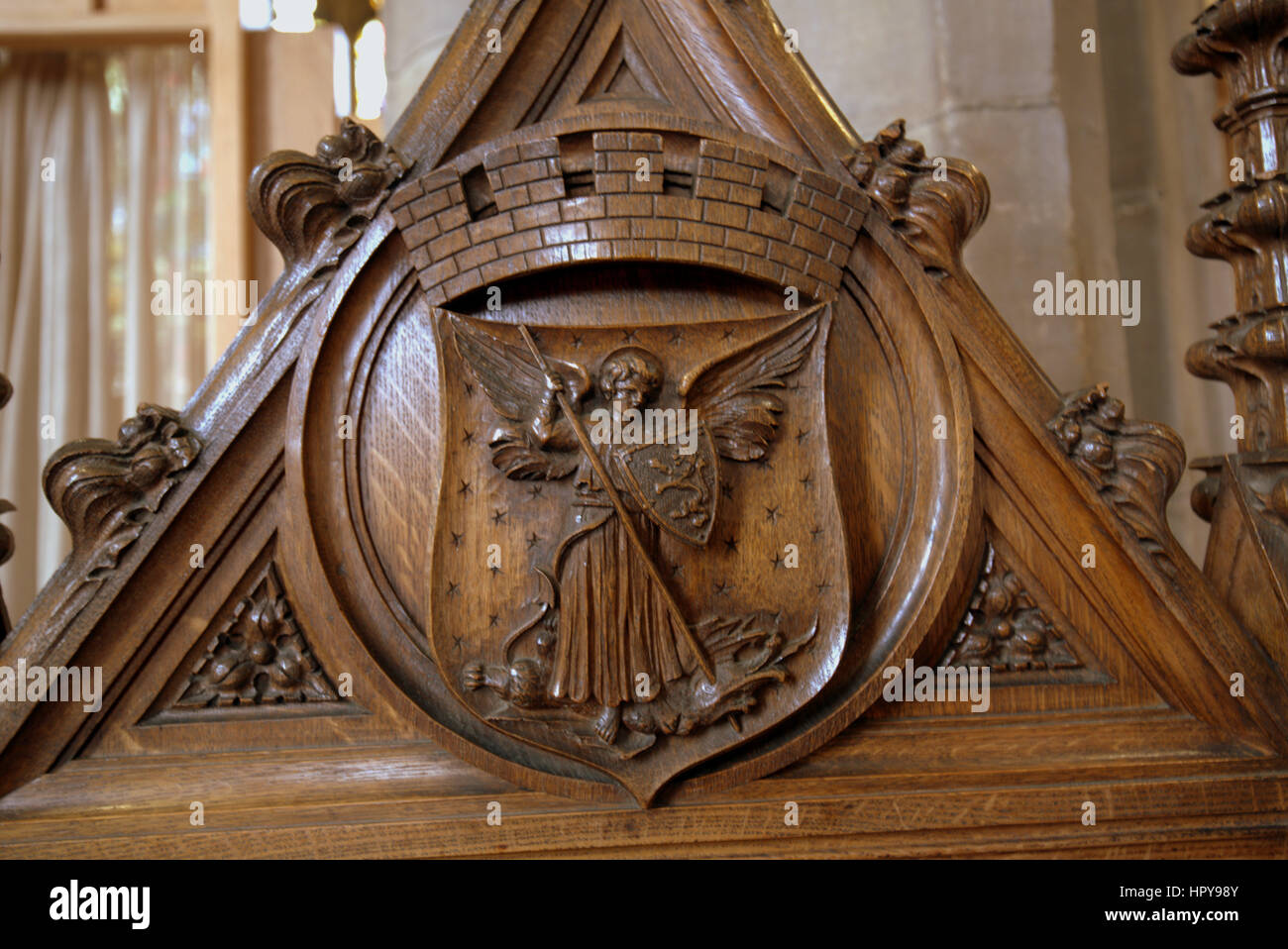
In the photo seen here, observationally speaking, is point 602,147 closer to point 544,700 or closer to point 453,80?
point 453,80

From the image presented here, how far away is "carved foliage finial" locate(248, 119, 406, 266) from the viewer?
1105 millimetres

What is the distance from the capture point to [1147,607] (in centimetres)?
117

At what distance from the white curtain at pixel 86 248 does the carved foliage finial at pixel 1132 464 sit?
7.86 ft

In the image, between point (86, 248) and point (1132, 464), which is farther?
point (86, 248)

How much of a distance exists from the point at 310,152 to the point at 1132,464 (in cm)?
229

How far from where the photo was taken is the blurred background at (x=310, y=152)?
7.02ft

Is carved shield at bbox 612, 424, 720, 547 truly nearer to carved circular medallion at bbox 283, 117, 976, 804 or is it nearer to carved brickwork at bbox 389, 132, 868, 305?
carved circular medallion at bbox 283, 117, 976, 804

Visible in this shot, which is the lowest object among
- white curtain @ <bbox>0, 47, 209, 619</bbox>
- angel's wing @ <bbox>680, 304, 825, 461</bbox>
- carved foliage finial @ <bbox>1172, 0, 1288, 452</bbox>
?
angel's wing @ <bbox>680, 304, 825, 461</bbox>

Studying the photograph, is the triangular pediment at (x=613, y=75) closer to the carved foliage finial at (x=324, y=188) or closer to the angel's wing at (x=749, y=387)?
the carved foliage finial at (x=324, y=188)

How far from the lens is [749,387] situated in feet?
3.74

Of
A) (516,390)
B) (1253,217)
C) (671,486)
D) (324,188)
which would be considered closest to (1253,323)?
(1253,217)

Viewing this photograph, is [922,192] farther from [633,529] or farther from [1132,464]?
[633,529]

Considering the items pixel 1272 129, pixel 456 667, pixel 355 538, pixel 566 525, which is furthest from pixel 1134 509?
pixel 355 538

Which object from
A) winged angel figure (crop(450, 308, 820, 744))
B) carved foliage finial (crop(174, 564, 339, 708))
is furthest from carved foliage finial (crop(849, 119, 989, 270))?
carved foliage finial (crop(174, 564, 339, 708))
